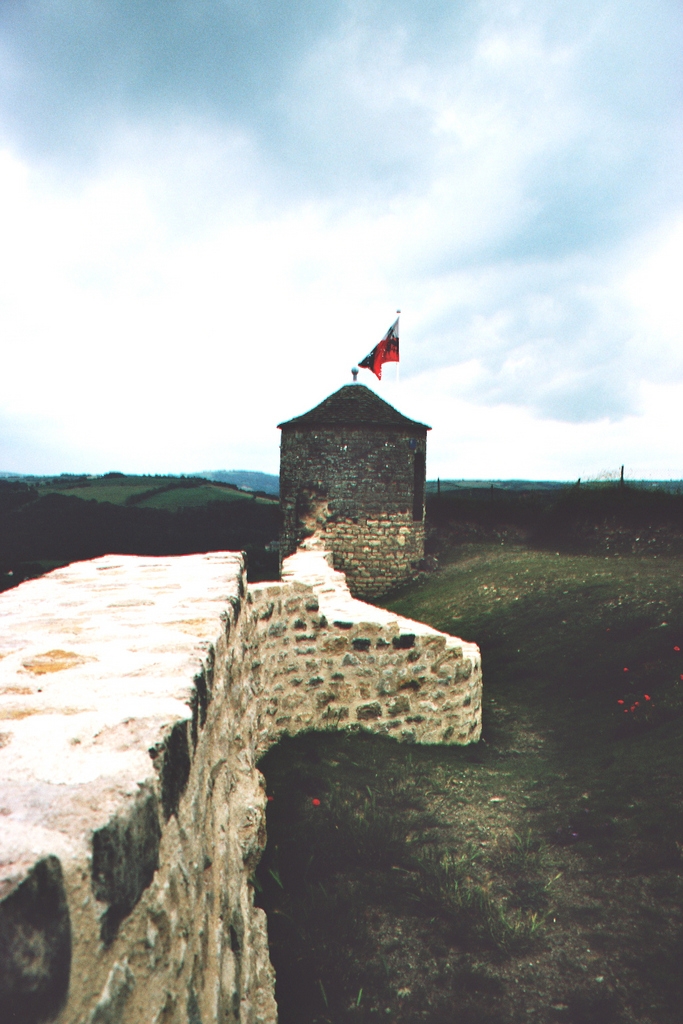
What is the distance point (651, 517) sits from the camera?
55.4ft

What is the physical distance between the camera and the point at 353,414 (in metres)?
16.8

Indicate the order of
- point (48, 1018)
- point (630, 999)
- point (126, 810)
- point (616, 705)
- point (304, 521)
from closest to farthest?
point (48, 1018)
point (126, 810)
point (630, 999)
point (616, 705)
point (304, 521)

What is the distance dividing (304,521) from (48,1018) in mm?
16119

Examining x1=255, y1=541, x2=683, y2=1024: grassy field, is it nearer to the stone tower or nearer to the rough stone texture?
the rough stone texture

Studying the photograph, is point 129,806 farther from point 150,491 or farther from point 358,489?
point 150,491

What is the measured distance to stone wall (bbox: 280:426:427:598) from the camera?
16.6 meters

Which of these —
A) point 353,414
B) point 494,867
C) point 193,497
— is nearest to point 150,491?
point 193,497

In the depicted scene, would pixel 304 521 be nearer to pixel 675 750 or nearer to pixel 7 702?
pixel 675 750

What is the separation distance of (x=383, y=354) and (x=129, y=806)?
59.6ft

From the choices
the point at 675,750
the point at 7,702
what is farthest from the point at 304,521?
the point at 7,702

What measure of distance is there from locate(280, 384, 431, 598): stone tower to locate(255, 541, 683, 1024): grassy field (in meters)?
9.85

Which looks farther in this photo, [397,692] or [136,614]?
[397,692]

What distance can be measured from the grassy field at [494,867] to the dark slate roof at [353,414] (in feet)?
35.9

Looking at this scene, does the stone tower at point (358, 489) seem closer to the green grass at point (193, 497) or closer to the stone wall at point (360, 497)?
the stone wall at point (360, 497)
